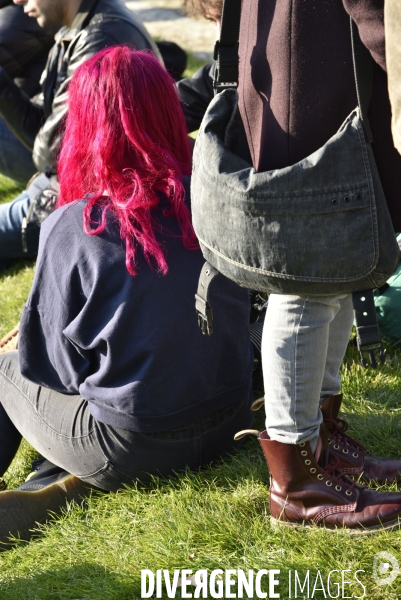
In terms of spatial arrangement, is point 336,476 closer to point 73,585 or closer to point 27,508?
point 73,585

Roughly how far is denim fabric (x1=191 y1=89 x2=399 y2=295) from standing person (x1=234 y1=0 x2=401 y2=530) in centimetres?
6

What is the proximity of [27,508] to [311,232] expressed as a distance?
1387 mm

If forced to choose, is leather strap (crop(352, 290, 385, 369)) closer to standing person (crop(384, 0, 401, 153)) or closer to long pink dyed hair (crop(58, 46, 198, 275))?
standing person (crop(384, 0, 401, 153))

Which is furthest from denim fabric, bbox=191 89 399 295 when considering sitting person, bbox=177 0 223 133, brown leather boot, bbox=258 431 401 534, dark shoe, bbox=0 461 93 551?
sitting person, bbox=177 0 223 133

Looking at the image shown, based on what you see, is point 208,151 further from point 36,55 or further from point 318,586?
point 36,55

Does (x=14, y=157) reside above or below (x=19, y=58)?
below

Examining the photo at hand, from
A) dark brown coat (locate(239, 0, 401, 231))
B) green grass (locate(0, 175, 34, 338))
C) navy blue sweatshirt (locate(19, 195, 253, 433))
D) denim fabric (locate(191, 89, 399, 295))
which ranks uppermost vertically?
dark brown coat (locate(239, 0, 401, 231))

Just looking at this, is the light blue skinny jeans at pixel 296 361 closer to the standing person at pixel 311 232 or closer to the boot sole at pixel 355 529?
the standing person at pixel 311 232

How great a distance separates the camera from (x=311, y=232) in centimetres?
172

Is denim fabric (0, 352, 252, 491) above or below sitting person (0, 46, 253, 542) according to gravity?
below

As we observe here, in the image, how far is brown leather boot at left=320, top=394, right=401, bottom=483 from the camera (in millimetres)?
2264

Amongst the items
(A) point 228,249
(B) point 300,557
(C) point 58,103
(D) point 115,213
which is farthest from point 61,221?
(C) point 58,103

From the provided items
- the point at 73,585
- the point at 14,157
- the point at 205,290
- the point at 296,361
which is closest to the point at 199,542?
the point at 73,585

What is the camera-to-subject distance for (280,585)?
196 cm
